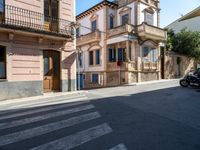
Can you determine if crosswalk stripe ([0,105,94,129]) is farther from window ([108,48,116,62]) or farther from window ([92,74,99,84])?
window ([92,74,99,84])

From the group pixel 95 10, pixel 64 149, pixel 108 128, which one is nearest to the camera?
pixel 64 149

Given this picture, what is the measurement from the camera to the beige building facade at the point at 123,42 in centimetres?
2088

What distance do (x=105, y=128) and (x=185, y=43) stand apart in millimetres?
24214

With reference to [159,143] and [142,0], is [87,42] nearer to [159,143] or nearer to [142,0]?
[142,0]

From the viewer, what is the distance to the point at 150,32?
2114 centimetres

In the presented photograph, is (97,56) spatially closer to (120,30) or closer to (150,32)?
(120,30)

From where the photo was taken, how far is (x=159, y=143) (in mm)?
4590

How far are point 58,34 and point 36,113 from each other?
295 inches

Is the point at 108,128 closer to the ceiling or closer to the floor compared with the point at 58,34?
closer to the floor

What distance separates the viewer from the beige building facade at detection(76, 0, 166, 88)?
20.9 metres

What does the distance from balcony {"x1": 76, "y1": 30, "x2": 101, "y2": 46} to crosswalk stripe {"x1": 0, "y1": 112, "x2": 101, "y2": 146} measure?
17.7 m

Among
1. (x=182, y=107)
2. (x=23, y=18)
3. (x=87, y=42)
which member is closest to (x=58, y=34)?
(x=23, y=18)

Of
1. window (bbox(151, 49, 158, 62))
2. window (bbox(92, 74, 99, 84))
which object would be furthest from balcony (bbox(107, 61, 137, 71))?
window (bbox(151, 49, 158, 62))

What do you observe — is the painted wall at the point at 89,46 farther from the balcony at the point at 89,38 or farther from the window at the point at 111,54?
the window at the point at 111,54
